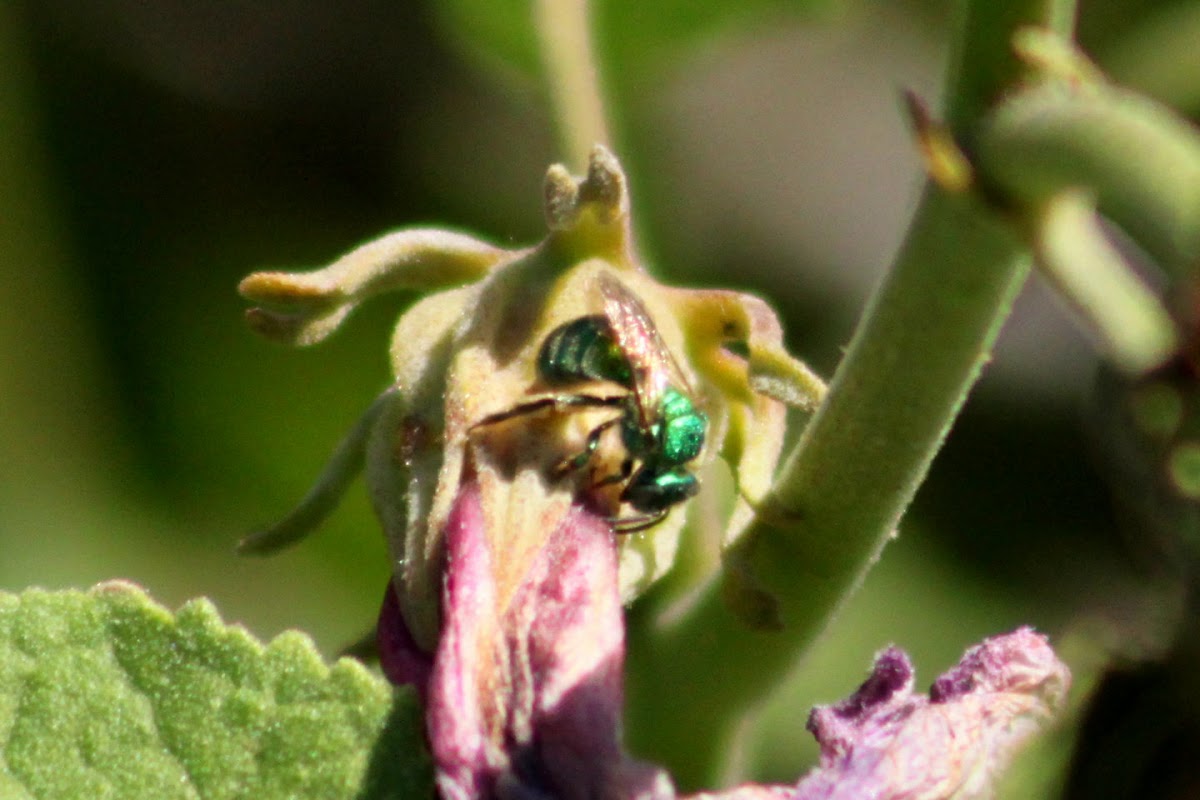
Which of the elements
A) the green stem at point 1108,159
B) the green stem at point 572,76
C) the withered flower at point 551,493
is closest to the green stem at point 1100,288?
the green stem at point 1108,159

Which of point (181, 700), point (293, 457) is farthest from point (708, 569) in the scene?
point (293, 457)

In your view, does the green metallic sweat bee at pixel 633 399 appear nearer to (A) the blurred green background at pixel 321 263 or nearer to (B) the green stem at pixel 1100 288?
(B) the green stem at pixel 1100 288

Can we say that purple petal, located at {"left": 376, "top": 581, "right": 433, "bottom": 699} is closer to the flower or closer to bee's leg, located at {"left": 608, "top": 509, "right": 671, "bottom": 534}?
the flower

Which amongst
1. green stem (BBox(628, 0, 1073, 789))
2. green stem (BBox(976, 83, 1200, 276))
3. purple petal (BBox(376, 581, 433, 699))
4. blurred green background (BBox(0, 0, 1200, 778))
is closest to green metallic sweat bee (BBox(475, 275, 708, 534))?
green stem (BBox(628, 0, 1073, 789))

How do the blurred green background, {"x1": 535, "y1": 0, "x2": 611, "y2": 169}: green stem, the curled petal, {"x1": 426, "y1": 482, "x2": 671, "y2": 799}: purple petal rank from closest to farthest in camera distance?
{"x1": 426, "y1": 482, "x2": 671, "y2": 799}: purple petal < the curled petal < {"x1": 535, "y1": 0, "x2": 611, "y2": 169}: green stem < the blurred green background

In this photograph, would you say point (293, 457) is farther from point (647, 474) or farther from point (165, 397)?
point (647, 474)

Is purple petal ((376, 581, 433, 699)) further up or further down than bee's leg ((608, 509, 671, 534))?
further down
